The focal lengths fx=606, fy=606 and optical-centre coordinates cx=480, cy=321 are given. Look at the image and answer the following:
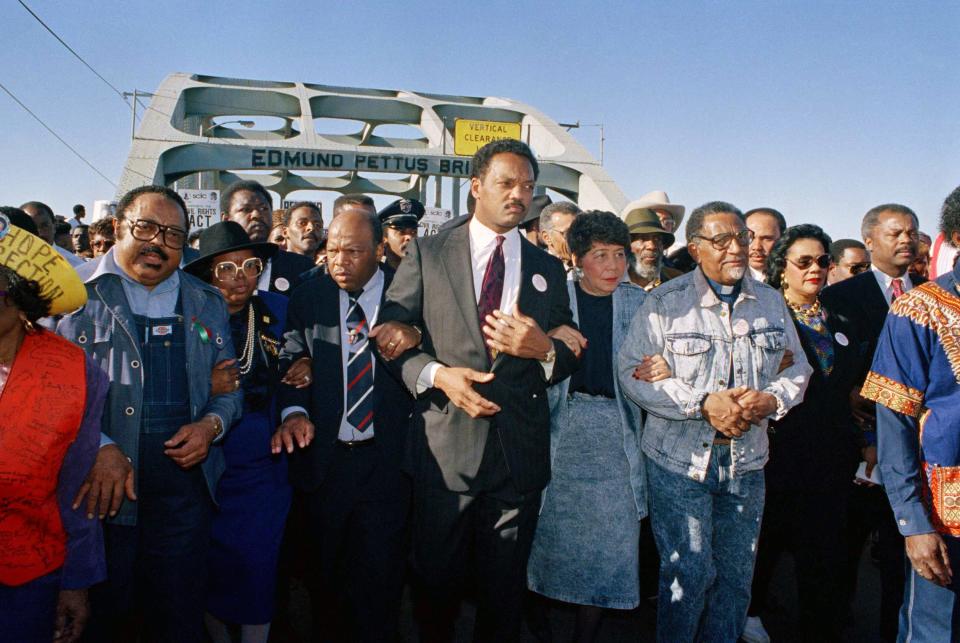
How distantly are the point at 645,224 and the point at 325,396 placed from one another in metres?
2.70

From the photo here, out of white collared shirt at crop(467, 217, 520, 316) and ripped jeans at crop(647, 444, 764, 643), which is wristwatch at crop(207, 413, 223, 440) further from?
ripped jeans at crop(647, 444, 764, 643)

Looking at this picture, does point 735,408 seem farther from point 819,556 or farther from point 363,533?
point 363,533

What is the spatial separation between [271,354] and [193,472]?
687 mm

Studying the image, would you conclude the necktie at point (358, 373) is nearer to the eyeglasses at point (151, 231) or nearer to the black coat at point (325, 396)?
the black coat at point (325, 396)

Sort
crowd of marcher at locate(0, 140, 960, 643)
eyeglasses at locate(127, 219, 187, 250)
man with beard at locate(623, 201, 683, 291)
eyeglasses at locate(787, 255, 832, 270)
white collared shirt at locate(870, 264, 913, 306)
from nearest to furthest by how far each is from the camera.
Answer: crowd of marcher at locate(0, 140, 960, 643)
eyeglasses at locate(127, 219, 187, 250)
eyeglasses at locate(787, 255, 832, 270)
white collared shirt at locate(870, 264, 913, 306)
man with beard at locate(623, 201, 683, 291)

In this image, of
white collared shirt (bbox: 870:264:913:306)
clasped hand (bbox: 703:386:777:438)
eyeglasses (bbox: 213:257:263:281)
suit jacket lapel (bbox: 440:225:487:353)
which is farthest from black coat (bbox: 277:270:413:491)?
white collared shirt (bbox: 870:264:913:306)

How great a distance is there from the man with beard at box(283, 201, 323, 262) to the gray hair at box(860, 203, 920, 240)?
4.29 meters

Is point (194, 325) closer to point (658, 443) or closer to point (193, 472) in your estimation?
point (193, 472)

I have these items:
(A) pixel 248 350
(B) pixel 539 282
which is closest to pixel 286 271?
(A) pixel 248 350

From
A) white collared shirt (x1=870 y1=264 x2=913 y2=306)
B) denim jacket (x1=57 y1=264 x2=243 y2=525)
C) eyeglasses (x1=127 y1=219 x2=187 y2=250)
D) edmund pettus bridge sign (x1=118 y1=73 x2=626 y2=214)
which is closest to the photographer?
denim jacket (x1=57 y1=264 x2=243 y2=525)

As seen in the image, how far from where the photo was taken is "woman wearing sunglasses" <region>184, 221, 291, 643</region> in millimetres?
2801

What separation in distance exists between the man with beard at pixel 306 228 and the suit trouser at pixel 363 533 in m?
3.14

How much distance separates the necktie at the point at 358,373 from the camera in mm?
2850

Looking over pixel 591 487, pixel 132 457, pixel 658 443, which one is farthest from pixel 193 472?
pixel 658 443
